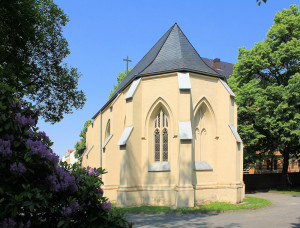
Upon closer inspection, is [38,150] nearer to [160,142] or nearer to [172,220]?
[172,220]

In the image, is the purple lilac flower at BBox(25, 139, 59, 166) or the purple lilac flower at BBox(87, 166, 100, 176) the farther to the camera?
the purple lilac flower at BBox(87, 166, 100, 176)

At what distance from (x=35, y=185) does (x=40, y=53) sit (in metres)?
13.7

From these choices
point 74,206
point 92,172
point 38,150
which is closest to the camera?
point 38,150

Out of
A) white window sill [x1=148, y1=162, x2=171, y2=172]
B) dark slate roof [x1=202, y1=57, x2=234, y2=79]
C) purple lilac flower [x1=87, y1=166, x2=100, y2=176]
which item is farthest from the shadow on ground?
dark slate roof [x1=202, y1=57, x2=234, y2=79]

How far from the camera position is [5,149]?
139 inches

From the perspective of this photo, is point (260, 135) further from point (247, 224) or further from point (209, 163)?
point (247, 224)

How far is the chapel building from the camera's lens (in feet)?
50.7

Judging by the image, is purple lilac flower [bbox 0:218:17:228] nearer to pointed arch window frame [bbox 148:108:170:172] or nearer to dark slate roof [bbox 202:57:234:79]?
pointed arch window frame [bbox 148:108:170:172]

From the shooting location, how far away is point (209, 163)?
1662 centimetres

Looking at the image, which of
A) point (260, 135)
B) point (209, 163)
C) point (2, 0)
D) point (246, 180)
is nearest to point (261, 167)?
point (246, 180)

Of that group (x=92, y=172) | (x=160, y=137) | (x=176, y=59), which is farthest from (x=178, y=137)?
(x=92, y=172)

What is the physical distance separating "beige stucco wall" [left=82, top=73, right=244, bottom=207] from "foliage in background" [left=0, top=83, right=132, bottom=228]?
10.9 meters

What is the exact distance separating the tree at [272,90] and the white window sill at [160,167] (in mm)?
9550

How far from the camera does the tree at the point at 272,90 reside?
22.4 m
